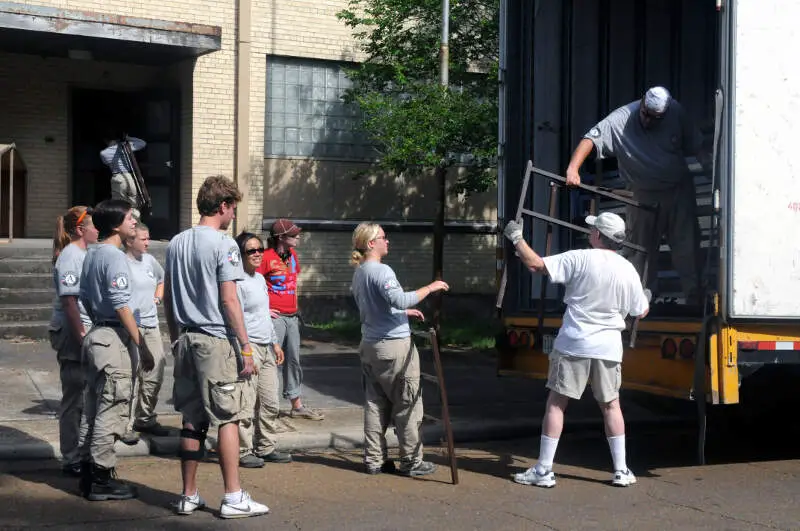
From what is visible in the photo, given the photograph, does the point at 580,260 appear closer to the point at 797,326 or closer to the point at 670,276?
the point at 797,326

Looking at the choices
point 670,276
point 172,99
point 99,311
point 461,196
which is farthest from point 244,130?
point 99,311

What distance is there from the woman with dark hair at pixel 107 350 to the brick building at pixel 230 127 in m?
8.50

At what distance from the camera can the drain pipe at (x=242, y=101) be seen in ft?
50.4

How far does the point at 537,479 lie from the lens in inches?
271

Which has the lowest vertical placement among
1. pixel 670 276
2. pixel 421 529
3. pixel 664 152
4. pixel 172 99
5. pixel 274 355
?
pixel 421 529

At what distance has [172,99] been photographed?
51.9ft

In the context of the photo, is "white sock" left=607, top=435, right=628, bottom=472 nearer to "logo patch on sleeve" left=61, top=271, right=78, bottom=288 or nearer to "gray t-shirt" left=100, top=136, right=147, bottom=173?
"logo patch on sleeve" left=61, top=271, right=78, bottom=288

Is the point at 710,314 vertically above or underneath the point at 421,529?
above

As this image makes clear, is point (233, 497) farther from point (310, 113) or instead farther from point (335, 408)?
point (310, 113)

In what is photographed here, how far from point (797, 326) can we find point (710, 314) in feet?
2.00

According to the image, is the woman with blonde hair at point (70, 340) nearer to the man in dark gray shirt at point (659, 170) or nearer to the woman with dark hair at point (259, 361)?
the woman with dark hair at point (259, 361)

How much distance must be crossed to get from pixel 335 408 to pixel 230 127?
7.13 meters

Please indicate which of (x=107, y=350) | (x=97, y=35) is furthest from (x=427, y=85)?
(x=107, y=350)

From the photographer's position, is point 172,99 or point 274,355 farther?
point 172,99
